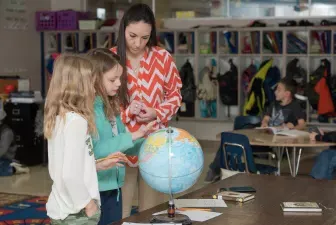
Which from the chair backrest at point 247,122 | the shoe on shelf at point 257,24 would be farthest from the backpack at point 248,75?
the chair backrest at point 247,122

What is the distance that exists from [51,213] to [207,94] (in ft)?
26.6

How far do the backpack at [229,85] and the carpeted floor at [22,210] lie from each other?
14.9ft

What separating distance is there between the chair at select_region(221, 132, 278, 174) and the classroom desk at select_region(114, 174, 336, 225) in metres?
2.12

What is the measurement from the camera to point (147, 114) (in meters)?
3.75

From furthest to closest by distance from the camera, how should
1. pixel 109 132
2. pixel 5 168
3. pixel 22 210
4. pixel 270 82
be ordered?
pixel 270 82
pixel 5 168
pixel 22 210
pixel 109 132

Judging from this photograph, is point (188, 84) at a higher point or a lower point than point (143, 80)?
lower

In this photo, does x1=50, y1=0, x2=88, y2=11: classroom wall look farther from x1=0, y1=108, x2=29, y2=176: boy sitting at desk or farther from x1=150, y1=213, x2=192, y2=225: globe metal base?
x1=150, y1=213, x2=192, y2=225: globe metal base

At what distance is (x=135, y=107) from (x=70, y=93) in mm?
654

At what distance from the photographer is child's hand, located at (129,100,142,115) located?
3680 mm

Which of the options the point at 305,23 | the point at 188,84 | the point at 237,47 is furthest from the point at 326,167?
the point at 188,84

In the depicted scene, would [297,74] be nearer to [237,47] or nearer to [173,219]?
[237,47]

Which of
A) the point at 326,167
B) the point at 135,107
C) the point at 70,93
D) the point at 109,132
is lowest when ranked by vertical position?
the point at 326,167

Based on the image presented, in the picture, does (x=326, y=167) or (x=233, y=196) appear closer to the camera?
(x=233, y=196)

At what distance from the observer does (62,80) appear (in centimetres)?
310
